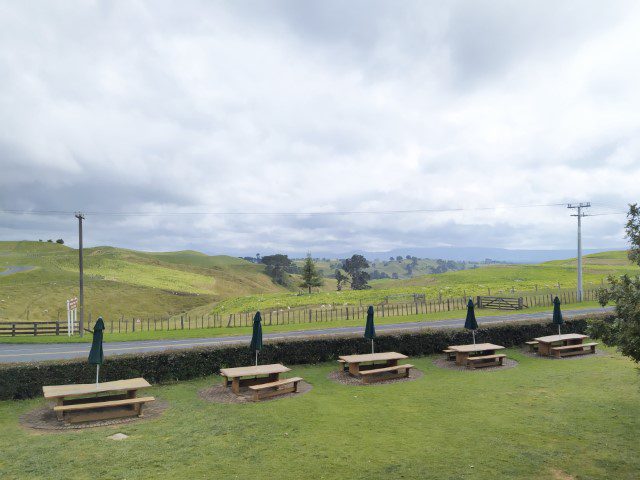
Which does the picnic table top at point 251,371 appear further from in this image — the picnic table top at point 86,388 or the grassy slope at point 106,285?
the grassy slope at point 106,285

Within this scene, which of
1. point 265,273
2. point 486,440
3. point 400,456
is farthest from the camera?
point 265,273

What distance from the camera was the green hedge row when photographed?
14.6m

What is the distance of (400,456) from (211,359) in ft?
33.8

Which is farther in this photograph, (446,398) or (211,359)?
(211,359)

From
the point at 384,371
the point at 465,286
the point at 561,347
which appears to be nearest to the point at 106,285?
the point at 465,286

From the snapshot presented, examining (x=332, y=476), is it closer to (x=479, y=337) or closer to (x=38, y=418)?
(x=38, y=418)

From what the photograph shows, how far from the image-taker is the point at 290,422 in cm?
1194

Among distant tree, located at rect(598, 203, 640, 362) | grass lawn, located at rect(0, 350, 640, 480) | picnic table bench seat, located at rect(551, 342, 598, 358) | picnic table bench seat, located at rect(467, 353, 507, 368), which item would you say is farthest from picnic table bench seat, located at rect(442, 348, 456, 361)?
distant tree, located at rect(598, 203, 640, 362)

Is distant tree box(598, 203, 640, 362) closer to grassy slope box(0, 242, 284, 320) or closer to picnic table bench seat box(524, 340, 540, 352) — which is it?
picnic table bench seat box(524, 340, 540, 352)

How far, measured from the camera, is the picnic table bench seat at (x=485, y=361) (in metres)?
18.7

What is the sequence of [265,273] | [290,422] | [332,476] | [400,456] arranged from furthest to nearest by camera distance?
1. [265,273]
2. [290,422]
3. [400,456]
4. [332,476]

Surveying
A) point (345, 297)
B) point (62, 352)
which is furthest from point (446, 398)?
point (345, 297)

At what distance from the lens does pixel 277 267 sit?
148000 mm

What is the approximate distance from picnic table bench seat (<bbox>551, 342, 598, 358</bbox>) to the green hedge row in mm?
2413
